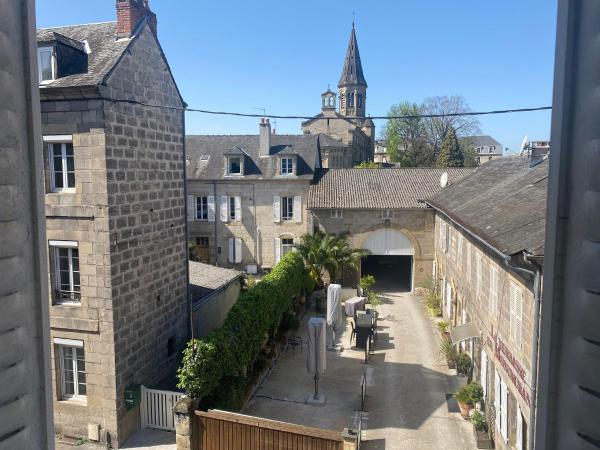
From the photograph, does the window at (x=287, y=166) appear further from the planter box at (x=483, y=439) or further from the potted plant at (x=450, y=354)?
the planter box at (x=483, y=439)

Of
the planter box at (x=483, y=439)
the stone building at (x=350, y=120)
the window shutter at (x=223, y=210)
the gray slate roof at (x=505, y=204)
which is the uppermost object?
the stone building at (x=350, y=120)

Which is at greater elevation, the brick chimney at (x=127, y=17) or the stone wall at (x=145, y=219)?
the brick chimney at (x=127, y=17)

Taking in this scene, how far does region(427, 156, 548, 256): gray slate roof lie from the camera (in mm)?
8617

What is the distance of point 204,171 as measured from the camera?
2912 cm

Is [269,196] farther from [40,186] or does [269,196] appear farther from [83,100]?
[40,186]

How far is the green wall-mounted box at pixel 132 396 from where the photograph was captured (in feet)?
34.0

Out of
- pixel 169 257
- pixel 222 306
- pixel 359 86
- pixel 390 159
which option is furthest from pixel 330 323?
pixel 359 86

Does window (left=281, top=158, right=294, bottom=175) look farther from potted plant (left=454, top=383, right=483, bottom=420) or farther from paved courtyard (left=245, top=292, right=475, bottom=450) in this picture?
potted plant (left=454, top=383, right=483, bottom=420)

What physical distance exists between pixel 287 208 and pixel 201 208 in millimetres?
5210

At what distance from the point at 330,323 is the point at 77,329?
8.84 m

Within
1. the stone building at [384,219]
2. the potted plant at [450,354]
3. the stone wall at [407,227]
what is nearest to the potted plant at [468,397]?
the potted plant at [450,354]

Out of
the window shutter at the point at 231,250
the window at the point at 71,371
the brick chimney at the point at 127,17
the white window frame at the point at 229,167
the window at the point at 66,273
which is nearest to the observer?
the window at the point at 66,273

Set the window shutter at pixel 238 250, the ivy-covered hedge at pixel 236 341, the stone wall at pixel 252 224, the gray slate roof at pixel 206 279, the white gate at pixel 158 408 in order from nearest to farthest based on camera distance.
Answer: the ivy-covered hedge at pixel 236 341, the white gate at pixel 158 408, the gray slate roof at pixel 206 279, the stone wall at pixel 252 224, the window shutter at pixel 238 250

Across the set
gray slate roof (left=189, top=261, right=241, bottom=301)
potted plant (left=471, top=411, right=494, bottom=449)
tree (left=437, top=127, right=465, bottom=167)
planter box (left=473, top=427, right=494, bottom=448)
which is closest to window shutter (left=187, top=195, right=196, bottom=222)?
gray slate roof (left=189, top=261, right=241, bottom=301)
